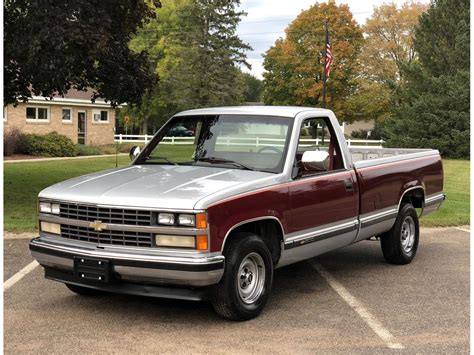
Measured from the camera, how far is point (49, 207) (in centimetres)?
580

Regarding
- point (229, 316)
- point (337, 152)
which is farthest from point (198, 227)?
point (337, 152)

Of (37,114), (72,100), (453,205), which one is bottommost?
(453,205)

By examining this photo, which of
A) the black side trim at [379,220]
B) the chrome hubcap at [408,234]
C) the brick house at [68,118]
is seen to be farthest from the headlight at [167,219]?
the brick house at [68,118]

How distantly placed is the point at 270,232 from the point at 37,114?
33.5 metres

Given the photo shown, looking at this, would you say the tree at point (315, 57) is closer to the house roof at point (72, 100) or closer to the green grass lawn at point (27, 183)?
the house roof at point (72, 100)

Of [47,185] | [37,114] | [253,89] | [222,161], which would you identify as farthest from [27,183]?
[253,89]

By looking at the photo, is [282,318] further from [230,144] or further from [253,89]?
[253,89]

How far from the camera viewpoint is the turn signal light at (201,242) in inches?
199

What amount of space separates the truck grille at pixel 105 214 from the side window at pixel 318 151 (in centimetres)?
181

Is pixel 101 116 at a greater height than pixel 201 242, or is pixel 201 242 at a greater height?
pixel 101 116

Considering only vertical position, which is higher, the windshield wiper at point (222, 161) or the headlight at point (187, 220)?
the windshield wiper at point (222, 161)

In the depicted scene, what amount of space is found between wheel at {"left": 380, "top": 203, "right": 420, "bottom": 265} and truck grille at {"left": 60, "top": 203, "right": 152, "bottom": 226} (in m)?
3.90

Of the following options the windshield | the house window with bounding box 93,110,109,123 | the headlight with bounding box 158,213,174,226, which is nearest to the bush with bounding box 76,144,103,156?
the house window with bounding box 93,110,109,123

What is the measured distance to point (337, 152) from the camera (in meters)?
7.11
